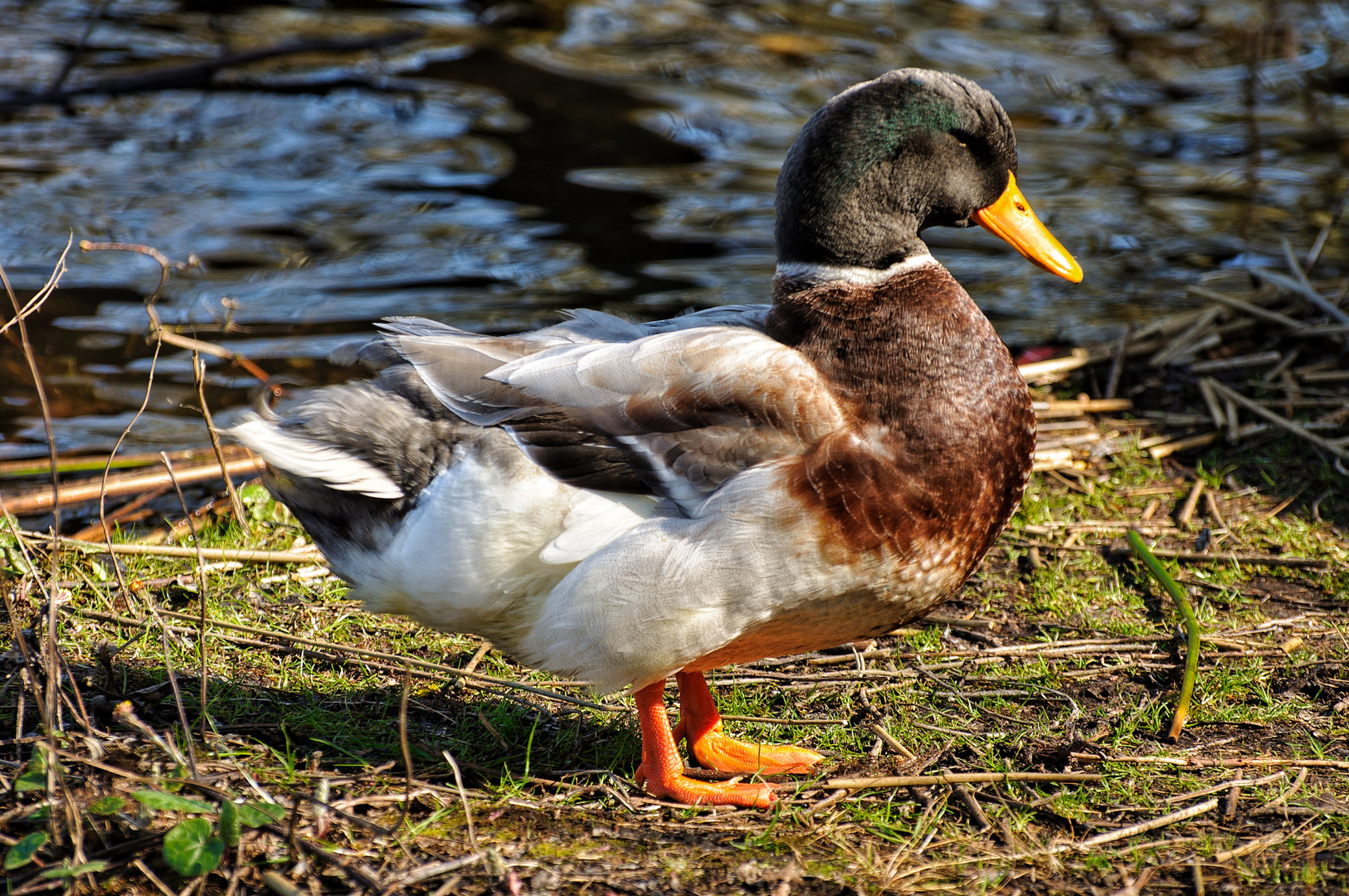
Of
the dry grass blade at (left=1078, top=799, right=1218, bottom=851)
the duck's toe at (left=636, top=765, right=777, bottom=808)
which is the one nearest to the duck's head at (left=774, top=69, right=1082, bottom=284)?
the duck's toe at (left=636, top=765, right=777, bottom=808)

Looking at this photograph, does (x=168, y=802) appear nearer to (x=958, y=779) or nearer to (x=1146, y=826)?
(x=958, y=779)

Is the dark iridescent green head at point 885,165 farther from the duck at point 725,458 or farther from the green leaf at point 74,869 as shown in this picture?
the green leaf at point 74,869

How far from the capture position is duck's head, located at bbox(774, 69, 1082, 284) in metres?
2.79

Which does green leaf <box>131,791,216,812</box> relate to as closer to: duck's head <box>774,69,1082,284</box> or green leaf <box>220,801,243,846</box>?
green leaf <box>220,801,243,846</box>

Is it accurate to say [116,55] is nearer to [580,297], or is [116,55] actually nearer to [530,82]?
[530,82]

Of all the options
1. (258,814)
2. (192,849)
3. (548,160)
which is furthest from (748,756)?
(548,160)

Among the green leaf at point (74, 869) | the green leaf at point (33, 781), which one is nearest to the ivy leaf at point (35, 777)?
the green leaf at point (33, 781)

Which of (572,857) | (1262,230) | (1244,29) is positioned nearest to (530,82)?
(1262,230)

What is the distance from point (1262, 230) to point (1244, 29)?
4155 mm

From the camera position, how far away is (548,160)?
304 inches

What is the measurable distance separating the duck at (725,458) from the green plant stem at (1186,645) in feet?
2.15

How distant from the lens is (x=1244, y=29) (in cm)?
1027

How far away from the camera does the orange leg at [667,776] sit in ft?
9.01

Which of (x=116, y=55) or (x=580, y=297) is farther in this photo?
(x=116, y=55)
